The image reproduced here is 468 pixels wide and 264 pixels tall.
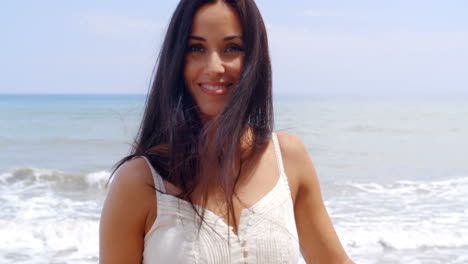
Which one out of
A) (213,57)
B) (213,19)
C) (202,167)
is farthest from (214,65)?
(202,167)

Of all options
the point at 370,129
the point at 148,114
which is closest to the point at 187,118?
the point at 148,114

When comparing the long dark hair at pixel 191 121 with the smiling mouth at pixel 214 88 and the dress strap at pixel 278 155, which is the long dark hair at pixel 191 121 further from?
the dress strap at pixel 278 155

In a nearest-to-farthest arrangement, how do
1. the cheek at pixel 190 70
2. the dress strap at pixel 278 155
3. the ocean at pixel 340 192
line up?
the cheek at pixel 190 70 < the dress strap at pixel 278 155 < the ocean at pixel 340 192

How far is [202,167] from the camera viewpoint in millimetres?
1712

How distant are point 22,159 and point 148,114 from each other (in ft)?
41.7

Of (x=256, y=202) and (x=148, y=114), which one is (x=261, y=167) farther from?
(x=148, y=114)

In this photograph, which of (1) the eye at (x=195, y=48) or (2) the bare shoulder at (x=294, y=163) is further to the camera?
(2) the bare shoulder at (x=294, y=163)

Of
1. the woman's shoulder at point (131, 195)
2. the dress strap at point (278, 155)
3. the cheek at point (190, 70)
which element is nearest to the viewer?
the woman's shoulder at point (131, 195)

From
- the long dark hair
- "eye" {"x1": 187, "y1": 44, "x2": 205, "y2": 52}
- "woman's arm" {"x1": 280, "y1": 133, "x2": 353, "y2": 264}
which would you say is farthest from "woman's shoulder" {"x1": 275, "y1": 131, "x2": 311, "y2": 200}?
"eye" {"x1": 187, "y1": 44, "x2": 205, "y2": 52}

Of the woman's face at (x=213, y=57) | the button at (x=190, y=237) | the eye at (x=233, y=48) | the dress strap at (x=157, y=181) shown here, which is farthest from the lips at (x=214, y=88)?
the button at (x=190, y=237)

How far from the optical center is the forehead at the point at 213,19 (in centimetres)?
165

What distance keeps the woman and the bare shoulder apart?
4 cm

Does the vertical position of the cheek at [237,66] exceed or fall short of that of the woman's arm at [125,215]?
it exceeds it

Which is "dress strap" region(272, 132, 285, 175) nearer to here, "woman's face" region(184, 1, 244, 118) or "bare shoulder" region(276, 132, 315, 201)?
"bare shoulder" region(276, 132, 315, 201)
